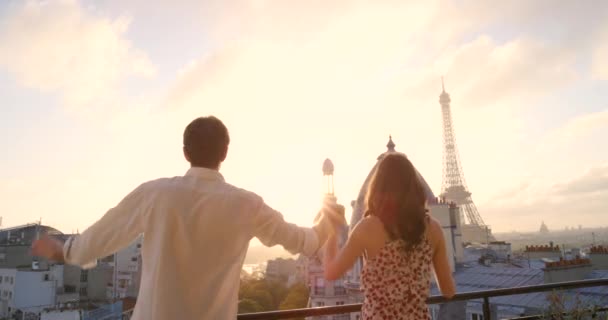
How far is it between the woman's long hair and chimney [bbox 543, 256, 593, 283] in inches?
593

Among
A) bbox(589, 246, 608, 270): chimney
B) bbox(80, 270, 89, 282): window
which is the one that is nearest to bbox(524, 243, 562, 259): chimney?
bbox(589, 246, 608, 270): chimney

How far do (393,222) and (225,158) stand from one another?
1066mm

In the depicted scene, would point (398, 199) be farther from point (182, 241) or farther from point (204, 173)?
point (182, 241)

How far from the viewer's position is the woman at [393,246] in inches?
110

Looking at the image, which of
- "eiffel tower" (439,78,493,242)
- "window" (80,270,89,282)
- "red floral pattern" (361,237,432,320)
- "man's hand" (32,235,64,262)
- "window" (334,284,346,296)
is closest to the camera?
"man's hand" (32,235,64,262)

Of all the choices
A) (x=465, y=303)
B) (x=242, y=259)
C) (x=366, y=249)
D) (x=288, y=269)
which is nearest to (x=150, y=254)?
(x=242, y=259)

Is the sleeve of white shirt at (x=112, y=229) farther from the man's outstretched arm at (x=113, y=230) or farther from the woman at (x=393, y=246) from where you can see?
the woman at (x=393, y=246)

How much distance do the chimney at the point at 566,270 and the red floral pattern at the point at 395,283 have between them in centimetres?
1483

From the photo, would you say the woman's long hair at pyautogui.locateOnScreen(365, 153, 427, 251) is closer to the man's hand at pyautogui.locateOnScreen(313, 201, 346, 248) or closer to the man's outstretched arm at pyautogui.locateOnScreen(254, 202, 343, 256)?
the man's hand at pyautogui.locateOnScreen(313, 201, 346, 248)

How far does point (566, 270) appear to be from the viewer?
52.4 ft

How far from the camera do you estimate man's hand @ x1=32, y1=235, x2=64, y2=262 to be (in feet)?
7.93

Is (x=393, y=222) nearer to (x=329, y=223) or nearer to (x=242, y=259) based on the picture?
(x=329, y=223)

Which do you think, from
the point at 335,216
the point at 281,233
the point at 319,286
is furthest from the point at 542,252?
the point at 281,233

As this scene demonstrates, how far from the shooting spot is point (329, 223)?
9.18 feet
